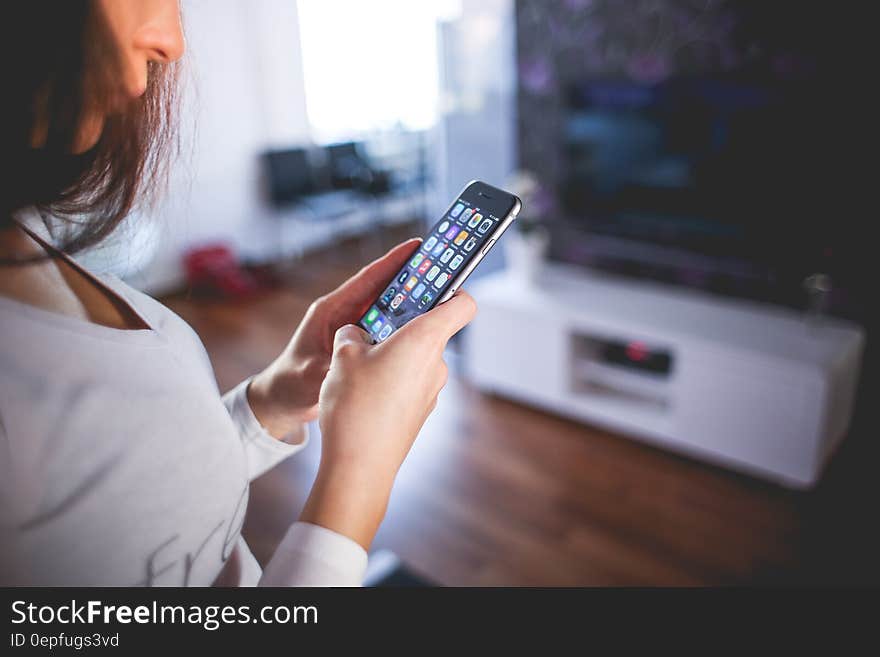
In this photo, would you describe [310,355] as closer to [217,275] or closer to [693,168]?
[693,168]

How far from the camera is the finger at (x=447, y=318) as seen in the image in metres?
0.43

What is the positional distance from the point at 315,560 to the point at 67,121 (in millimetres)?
267

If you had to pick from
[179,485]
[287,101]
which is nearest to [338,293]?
[179,485]

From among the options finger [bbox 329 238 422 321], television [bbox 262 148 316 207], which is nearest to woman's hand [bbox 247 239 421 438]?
finger [bbox 329 238 422 321]

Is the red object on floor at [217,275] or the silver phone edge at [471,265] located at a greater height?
the silver phone edge at [471,265]

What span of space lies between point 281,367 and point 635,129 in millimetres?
1847

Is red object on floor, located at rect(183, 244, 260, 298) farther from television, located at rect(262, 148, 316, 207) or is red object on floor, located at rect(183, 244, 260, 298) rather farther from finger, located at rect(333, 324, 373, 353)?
finger, located at rect(333, 324, 373, 353)

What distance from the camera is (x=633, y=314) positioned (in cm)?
202

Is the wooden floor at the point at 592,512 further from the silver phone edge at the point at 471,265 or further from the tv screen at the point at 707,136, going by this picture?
the silver phone edge at the point at 471,265

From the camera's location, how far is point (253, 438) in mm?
563

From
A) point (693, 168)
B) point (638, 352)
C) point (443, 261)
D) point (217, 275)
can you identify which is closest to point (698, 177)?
point (693, 168)

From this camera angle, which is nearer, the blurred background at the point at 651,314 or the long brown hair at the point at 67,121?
the long brown hair at the point at 67,121

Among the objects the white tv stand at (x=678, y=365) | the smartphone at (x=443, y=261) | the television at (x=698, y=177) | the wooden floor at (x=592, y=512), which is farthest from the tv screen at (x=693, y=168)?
the smartphone at (x=443, y=261)

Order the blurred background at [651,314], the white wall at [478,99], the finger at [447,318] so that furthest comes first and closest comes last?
the white wall at [478,99] < the blurred background at [651,314] < the finger at [447,318]
